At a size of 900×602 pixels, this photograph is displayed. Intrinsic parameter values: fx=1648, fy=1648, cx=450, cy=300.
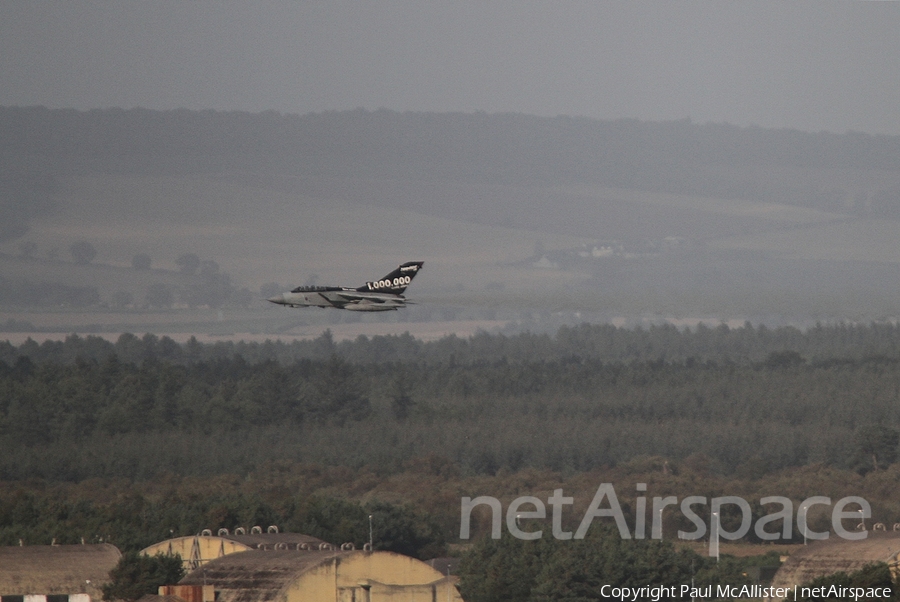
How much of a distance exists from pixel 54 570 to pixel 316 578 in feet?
44.8

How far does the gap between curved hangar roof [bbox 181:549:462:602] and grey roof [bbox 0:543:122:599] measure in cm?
496

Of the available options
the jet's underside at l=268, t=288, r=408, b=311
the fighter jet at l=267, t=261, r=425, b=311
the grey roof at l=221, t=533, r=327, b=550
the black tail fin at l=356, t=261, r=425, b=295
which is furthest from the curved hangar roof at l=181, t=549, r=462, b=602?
the black tail fin at l=356, t=261, r=425, b=295

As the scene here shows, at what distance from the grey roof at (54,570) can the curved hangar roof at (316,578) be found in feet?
16.3

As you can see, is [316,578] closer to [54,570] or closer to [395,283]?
[54,570]

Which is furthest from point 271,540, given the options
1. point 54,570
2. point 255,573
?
point 54,570

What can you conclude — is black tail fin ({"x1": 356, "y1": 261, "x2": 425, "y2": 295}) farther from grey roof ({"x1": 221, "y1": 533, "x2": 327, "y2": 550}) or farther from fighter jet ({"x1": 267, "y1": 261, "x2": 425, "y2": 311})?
grey roof ({"x1": 221, "y1": 533, "x2": 327, "y2": 550})

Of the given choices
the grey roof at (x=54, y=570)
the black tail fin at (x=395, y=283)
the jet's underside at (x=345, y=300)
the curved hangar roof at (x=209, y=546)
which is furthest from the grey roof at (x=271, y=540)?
the black tail fin at (x=395, y=283)

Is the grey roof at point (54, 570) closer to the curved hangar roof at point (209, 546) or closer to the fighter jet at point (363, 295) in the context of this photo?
the curved hangar roof at point (209, 546)

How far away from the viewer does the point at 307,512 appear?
12325 cm

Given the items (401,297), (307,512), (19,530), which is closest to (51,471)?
(307,512)

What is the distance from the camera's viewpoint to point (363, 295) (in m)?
86.6

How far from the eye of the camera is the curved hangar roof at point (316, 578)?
76688mm

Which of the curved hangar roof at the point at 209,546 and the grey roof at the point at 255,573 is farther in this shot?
the curved hangar roof at the point at 209,546

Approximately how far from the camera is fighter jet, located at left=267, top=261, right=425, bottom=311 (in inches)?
3376
